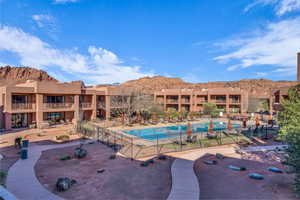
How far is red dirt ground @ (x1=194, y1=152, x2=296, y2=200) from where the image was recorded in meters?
7.79

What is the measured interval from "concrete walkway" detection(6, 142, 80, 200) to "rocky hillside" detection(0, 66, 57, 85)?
92382 mm

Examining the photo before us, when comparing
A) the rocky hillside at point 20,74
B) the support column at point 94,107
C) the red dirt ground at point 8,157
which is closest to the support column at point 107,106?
the support column at point 94,107

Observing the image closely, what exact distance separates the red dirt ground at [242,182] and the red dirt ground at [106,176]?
208cm

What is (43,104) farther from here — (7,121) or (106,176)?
(106,176)

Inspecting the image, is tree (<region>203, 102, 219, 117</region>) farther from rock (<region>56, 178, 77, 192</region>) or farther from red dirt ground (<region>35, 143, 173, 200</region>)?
rock (<region>56, 178, 77, 192</region>)

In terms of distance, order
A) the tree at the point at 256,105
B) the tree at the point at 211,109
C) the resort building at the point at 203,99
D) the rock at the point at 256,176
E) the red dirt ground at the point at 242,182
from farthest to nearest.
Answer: the tree at the point at 256,105
the resort building at the point at 203,99
the tree at the point at 211,109
the rock at the point at 256,176
the red dirt ground at the point at 242,182

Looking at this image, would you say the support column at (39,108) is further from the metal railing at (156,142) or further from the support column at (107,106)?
the support column at (107,106)

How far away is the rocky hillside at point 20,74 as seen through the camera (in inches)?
3538

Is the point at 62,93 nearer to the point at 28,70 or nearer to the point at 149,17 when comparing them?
the point at 149,17

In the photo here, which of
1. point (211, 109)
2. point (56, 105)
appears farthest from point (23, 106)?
point (211, 109)

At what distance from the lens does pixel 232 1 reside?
19141 millimetres

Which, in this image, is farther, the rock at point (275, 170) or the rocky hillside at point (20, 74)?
the rocky hillside at point (20, 74)

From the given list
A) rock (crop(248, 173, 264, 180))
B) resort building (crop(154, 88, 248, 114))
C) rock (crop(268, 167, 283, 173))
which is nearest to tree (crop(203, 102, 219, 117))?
resort building (crop(154, 88, 248, 114))

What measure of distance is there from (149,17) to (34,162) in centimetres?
2459
